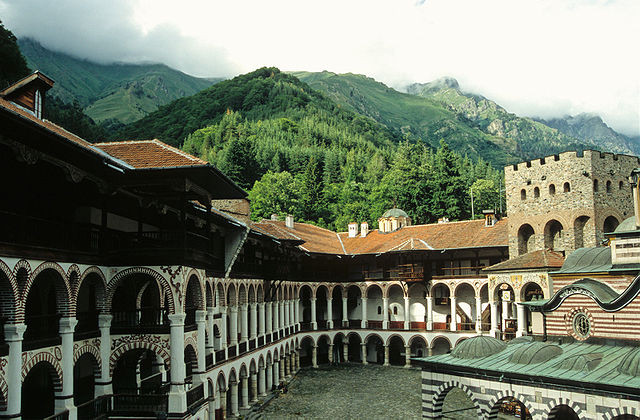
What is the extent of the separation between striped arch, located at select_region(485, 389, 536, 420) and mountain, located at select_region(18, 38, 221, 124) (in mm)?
124720

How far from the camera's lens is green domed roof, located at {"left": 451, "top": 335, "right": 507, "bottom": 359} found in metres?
20.1

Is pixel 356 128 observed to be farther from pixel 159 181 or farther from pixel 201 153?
pixel 159 181

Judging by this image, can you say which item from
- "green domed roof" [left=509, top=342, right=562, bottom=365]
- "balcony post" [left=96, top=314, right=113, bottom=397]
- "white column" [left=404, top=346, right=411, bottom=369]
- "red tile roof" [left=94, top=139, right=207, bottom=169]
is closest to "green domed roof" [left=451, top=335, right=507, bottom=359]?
"green domed roof" [left=509, top=342, right=562, bottom=365]

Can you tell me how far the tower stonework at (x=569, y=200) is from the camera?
34.9 m

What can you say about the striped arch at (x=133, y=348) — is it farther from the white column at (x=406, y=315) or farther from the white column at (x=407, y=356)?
the white column at (x=406, y=315)

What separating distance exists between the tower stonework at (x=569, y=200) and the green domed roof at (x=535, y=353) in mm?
17935

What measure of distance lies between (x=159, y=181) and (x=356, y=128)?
11444 centimetres

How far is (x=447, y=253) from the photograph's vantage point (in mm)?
43500

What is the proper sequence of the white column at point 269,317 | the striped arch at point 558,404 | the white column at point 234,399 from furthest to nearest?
the white column at point 269,317 < the white column at point 234,399 < the striped arch at point 558,404

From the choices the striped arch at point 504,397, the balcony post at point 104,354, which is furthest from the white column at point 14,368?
the striped arch at point 504,397

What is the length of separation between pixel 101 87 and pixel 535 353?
18433 centimetres

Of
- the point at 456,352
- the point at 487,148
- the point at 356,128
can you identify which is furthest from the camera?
the point at 487,148

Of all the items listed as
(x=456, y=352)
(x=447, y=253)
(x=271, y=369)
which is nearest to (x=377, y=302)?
(x=447, y=253)

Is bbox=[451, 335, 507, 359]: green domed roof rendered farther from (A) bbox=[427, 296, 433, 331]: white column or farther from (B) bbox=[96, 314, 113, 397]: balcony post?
(A) bbox=[427, 296, 433, 331]: white column
